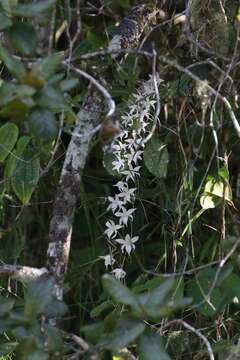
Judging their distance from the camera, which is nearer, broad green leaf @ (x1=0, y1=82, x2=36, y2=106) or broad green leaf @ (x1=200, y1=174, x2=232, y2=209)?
broad green leaf @ (x1=0, y1=82, x2=36, y2=106)

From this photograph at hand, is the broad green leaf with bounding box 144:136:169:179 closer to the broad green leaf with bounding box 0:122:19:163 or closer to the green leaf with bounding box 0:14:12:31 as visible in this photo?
the broad green leaf with bounding box 0:122:19:163

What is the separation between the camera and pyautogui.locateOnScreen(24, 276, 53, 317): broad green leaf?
3.22 ft

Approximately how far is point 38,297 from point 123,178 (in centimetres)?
55

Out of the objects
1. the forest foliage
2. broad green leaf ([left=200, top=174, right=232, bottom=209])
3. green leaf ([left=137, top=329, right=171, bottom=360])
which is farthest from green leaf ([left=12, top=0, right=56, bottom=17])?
broad green leaf ([left=200, top=174, right=232, bottom=209])

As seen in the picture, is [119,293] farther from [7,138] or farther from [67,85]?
[7,138]

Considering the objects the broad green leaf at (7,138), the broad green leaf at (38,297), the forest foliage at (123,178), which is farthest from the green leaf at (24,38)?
the broad green leaf at (7,138)

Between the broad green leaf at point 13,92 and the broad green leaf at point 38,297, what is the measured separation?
0.28 meters

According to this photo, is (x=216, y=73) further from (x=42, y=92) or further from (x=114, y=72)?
(x=42, y=92)

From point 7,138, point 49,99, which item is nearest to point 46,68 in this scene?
point 49,99

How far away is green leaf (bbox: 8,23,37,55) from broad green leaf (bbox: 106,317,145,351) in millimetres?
423

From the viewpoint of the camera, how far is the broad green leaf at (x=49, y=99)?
37.2 inches

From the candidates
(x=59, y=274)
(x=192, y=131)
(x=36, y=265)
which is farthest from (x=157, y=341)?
(x=36, y=265)

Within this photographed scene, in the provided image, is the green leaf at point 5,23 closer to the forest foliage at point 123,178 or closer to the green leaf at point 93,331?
the forest foliage at point 123,178

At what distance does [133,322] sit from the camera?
990 millimetres
